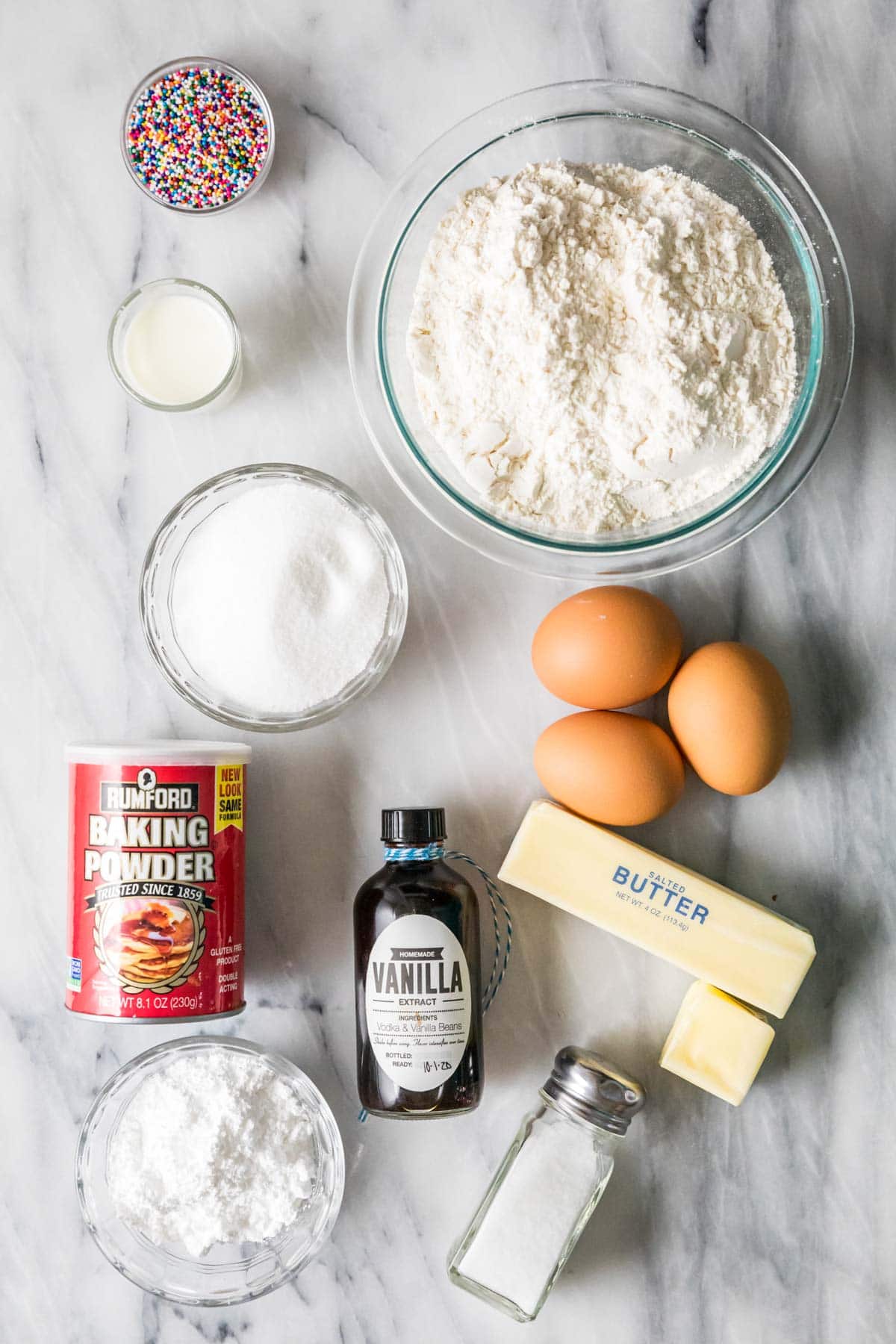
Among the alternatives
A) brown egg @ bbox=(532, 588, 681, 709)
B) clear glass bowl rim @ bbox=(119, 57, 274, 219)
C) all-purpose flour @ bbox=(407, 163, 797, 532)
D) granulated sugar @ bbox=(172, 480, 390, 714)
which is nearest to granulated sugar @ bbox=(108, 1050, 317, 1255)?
granulated sugar @ bbox=(172, 480, 390, 714)

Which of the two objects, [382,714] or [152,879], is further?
[382,714]

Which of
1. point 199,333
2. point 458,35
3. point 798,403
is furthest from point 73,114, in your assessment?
point 798,403

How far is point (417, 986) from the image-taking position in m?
0.95

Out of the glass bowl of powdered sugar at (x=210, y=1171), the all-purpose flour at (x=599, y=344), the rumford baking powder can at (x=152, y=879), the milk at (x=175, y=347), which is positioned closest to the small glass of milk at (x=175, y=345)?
the milk at (x=175, y=347)

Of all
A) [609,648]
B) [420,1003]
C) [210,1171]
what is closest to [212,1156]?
[210,1171]

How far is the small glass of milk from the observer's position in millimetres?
1021

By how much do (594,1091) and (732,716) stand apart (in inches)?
16.1

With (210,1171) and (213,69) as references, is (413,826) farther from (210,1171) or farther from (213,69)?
(213,69)

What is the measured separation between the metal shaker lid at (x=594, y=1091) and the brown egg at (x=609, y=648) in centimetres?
37

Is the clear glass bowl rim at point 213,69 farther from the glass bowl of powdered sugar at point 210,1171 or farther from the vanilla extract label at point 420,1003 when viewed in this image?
the glass bowl of powdered sugar at point 210,1171

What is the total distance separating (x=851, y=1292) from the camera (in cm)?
107

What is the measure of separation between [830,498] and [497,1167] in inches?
33.2

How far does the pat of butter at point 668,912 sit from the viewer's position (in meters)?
1.00

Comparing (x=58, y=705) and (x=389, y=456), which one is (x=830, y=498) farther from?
(x=58, y=705)
